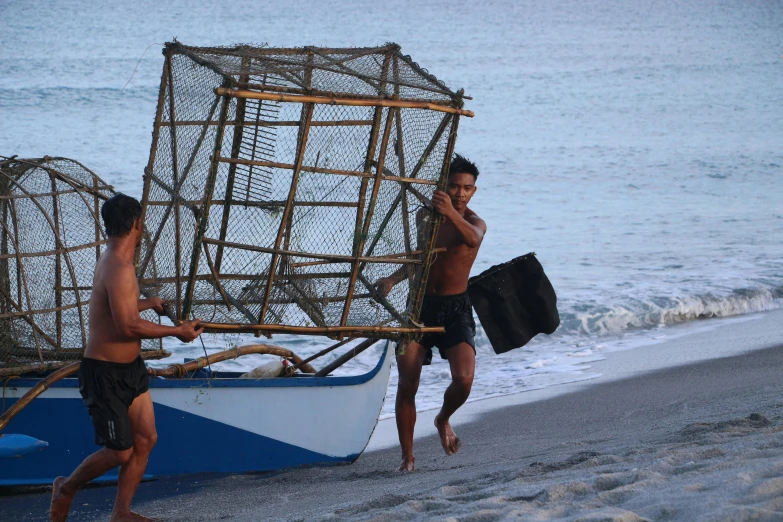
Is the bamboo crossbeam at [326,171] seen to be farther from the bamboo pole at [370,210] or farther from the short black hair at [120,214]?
the short black hair at [120,214]

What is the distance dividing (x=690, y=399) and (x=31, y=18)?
4785cm

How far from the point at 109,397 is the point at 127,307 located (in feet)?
1.37

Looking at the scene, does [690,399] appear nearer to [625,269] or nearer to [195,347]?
[195,347]

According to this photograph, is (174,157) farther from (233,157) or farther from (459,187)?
(459,187)

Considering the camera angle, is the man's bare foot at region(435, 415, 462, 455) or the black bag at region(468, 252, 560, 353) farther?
the black bag at region(468, 252, 560, 353)

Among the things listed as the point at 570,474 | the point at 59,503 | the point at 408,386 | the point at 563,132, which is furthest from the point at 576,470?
the point at 563,132

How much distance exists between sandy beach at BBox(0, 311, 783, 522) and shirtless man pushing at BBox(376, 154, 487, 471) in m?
0.35

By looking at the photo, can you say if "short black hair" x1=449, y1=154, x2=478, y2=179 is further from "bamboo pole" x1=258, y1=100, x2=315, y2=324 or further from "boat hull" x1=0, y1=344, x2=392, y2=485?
"boat hull" x1=0, y1=344, x2=392, y2=485

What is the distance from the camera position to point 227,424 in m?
5.47

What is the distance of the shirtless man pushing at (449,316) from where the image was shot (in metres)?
4.95

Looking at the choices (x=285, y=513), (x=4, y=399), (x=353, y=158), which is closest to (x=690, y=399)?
(x=353, y=158)

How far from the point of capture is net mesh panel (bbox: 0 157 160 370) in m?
5.45

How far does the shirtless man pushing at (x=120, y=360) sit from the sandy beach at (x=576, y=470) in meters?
0.58

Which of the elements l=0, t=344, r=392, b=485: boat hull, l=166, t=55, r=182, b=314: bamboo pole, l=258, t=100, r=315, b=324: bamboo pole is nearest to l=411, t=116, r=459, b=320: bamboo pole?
l=258, t=100, r=315, b=324: bamboo pole
